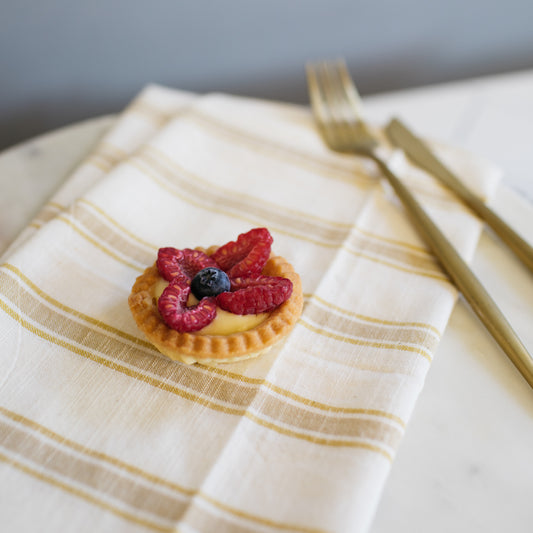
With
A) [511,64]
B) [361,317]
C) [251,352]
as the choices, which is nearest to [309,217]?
[361,317]

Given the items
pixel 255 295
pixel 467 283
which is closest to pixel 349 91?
pixel 467 283

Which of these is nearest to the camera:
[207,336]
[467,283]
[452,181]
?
[207,336]

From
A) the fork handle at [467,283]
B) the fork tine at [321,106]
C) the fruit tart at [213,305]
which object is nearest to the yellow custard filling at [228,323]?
the fruit tart at [213,305]

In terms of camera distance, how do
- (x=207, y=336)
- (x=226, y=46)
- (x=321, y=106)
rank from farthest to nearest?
(x=226, y=46)
(x=321, y=106)
(x=207, y=336)

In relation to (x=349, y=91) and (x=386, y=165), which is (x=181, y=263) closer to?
(x=386, y=165)

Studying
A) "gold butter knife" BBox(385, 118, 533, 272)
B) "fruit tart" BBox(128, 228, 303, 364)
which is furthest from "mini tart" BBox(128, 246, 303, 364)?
"gold butter knife" BBox(385, 118, 533, 272)

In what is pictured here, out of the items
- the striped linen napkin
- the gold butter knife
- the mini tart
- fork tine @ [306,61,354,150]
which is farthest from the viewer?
fork tine @ [306,61,354,150]

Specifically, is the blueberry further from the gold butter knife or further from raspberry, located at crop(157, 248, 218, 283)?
the gold butter knife
